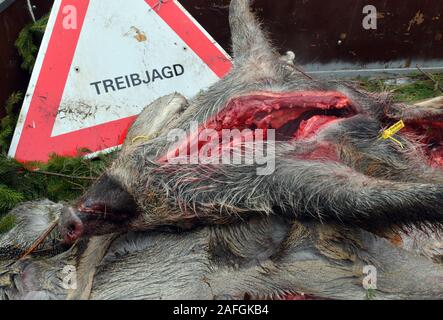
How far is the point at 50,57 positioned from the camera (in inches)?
156

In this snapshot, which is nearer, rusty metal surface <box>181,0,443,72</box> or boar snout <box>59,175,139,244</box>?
boar snout <box>59,175,139,244</box>

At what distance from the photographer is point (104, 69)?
4.18 metres

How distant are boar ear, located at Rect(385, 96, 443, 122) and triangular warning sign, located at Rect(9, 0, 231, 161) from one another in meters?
1.71

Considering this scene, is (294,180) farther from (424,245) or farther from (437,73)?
(437,73)

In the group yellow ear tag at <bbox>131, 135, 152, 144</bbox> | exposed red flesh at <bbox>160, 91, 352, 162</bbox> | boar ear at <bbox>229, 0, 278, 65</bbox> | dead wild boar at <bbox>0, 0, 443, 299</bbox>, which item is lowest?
dead wild boar at <bbox>0, 0, 443, 299</bbox>

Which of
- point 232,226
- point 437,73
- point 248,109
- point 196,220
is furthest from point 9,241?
point 437,73

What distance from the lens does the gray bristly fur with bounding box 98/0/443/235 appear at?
8.02ft

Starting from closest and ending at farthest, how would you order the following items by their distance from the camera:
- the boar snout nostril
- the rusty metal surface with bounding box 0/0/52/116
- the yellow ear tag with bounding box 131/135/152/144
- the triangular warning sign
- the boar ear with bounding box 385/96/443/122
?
1. the boar snout nostril
2. the boar ear with bounding box 385/96/443/122
3. the yellow ear tag with bounding box 131/135/152/144
4. the triangular warning sign
5. the rusty metal surface with bounding box 0/0/52/116

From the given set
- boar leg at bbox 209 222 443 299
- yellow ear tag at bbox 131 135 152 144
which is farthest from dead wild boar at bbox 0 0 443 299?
yellow ear tag at bbox 131 135 152 144

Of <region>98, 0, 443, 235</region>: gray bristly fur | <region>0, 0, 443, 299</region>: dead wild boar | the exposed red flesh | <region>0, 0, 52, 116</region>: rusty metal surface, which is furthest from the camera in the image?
<region>0, 0, 52, 116</region>: rusty metal surface

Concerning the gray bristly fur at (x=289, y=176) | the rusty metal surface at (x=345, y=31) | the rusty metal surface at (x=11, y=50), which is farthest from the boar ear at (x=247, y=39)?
the rusty metal surface at (x=11, y=50)

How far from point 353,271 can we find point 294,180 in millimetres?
647

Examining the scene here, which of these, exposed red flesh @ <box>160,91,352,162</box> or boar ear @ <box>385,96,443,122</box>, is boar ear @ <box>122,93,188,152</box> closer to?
exposed red flesh @ <box>160,91,352,162</box>

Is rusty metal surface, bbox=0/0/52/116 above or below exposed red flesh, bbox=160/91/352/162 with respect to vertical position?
above
